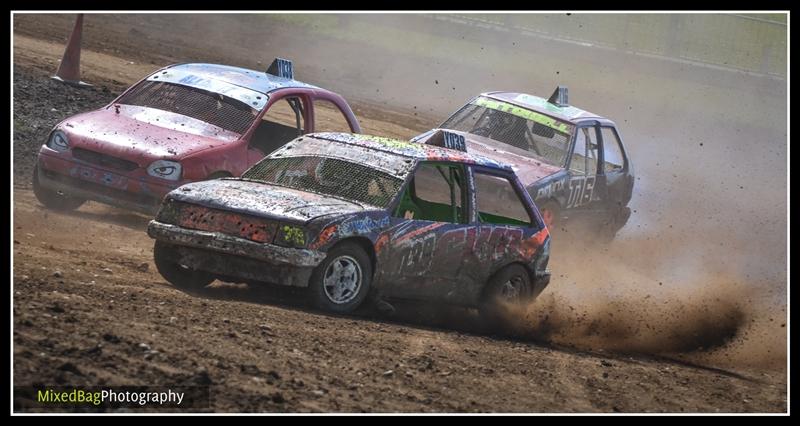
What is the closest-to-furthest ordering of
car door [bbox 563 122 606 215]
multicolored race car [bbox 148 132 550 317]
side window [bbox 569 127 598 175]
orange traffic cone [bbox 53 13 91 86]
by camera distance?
1. multicolored race car [bbox 148 132 550 317]
2. car door [bbox 563 122 606 215]
3. side window [bbox 569 127 598 175]
4. orange traffic cone [bbox 53 13 91 86]

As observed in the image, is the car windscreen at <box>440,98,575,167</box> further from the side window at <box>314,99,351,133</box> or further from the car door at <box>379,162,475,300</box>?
the car door at <box>379,162,475,300</box>

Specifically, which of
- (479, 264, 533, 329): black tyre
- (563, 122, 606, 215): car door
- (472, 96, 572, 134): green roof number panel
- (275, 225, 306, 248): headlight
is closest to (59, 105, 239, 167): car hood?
(479, 264, 533, 329): black tyre

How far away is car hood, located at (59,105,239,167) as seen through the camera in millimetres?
11820

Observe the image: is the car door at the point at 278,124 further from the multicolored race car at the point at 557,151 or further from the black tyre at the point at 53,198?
the black tyre at the point at 53,198

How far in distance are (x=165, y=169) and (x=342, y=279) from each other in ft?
10.5

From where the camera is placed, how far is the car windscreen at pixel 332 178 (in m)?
9.65

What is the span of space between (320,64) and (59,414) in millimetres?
22680

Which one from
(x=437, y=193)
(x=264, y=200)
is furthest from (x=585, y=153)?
(x=264, y=200)

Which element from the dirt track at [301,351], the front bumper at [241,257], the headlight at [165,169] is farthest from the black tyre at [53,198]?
the front bumper at [241,257]

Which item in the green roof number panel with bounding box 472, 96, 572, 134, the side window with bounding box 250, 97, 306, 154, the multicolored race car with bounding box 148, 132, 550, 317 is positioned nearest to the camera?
the multicolored race car with bounding box 148, 132, 550, 317

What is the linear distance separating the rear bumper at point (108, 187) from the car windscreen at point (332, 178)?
6.15 feet

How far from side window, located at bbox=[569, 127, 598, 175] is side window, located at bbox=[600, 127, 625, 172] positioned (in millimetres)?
239
